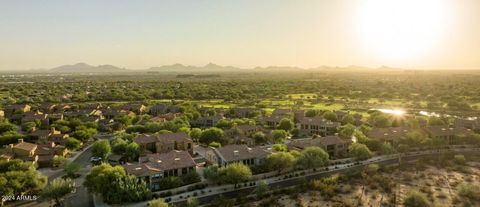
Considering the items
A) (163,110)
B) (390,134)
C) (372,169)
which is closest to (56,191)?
(372,169)

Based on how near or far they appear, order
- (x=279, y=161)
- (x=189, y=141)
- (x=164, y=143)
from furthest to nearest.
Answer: (x=189, y=141)
(x=164, y=143)
(x=279, y=161)

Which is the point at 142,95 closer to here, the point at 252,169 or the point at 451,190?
the point at 252,169

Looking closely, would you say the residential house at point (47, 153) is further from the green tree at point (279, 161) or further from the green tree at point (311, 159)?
the green tree at point (311, 159)

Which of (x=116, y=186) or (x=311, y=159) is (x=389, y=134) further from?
(x=116, y=186)

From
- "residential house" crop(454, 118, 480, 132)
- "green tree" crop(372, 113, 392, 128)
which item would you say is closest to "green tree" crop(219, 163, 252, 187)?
"green tree" crop(372, 113, 392, 128)

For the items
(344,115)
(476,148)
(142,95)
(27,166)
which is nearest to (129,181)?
(27,166)

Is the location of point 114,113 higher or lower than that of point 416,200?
higher
